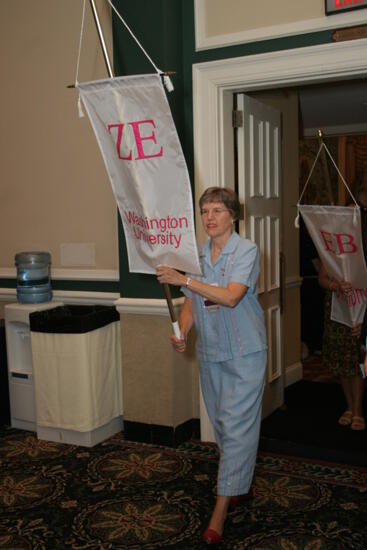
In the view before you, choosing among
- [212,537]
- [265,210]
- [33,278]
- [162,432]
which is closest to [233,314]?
[212,537]

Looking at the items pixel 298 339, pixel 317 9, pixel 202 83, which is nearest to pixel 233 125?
pixel 202 83

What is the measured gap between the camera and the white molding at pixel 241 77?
344 cm

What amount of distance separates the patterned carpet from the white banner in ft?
3.97

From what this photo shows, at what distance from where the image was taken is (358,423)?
4.15 m

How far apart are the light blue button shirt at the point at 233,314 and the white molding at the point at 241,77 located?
112cm

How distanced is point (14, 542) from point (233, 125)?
265cm

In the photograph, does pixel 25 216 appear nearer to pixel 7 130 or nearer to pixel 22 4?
pixel 7 130

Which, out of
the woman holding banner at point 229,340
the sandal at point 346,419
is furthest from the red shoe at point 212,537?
the sandal at point 346,419

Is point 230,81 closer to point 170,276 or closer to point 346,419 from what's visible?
point 170,276

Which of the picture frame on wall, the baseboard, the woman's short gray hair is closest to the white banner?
the woman's short gray hair

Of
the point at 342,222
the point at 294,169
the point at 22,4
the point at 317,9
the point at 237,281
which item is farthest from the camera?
the point at 294,169

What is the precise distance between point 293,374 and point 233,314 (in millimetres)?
2765

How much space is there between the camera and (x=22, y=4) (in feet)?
15.0

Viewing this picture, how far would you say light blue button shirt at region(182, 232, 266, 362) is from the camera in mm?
2805
